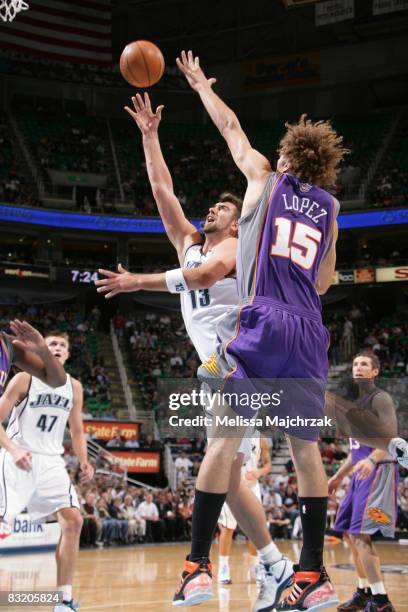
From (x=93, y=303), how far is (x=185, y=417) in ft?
96.2

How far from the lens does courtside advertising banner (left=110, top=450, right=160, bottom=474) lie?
19734 mm

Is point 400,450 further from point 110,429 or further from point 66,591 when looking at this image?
point 110,429

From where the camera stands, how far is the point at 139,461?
2002cm

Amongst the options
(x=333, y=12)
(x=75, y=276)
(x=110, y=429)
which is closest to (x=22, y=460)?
(x=110, y=429)

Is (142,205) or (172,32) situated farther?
(172,32)

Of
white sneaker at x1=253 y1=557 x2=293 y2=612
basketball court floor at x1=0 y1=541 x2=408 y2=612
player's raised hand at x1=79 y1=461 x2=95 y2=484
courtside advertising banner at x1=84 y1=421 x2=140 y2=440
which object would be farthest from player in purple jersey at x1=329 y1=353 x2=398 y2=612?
courtside advertising banner at x1=84 y1=421 x2=140 y2=440

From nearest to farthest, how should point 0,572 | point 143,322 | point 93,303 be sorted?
point 0,572 < point 143,322 < point 93,303

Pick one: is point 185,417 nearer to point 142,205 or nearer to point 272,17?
point 142,205

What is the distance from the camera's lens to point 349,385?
685 centimetres

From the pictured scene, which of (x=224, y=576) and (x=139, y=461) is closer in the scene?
(x=224, y=576)

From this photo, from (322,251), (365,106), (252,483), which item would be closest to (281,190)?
(322,251)

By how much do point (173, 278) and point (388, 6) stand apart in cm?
2835

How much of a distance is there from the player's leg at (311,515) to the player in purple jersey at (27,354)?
165 centimetres

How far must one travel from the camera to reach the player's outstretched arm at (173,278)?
4.05m
